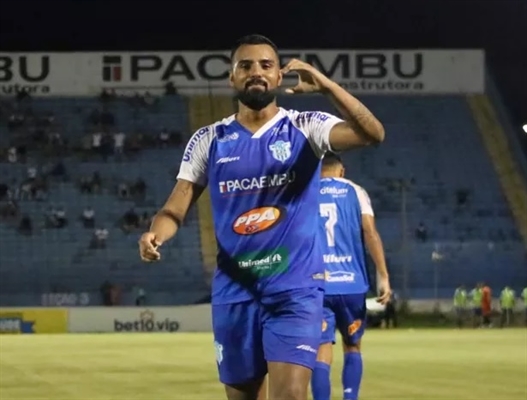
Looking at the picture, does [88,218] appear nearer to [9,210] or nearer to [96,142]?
[9,210]

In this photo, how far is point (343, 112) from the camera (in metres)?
6.55

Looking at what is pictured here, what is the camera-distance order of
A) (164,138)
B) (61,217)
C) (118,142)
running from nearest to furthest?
(61,217) → (118,142) → (164,138)

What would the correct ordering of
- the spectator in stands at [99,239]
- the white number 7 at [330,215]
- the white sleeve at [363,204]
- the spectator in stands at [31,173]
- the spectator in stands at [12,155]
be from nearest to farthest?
the white number 7 at [330,215] → the white sleeve at [363,204] → the spectator in stands at [99,239] → the spectator in stands at [31,173] → the spectator in stands at [12,155]

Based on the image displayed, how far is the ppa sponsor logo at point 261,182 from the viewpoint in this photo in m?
6.87

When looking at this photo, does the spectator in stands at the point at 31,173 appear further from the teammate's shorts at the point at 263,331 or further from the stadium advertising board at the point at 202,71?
the teammate's shorts at the point at 263,331

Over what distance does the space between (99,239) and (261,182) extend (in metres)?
38.3

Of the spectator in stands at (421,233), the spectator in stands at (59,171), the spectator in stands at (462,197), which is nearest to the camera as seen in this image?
the spectator in stands at (421,233)

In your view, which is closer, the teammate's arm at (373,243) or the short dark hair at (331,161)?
the short dark hair at (331,161)

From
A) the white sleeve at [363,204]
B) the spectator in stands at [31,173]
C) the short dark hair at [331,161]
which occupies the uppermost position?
the spectator in stands at [31,173]

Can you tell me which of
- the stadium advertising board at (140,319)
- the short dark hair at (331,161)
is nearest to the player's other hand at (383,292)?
the short dark hair at (331,161)

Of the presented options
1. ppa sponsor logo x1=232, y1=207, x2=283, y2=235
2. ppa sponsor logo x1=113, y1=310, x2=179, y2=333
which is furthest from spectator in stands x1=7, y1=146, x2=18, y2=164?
ppa sponsor logo x1=232, y1=207, x2=283, y2=235

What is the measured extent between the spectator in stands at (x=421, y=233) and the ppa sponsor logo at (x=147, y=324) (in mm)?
11984

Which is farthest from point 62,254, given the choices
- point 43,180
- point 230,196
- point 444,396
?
point 230,196

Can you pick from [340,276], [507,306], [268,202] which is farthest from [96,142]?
[268,202]
